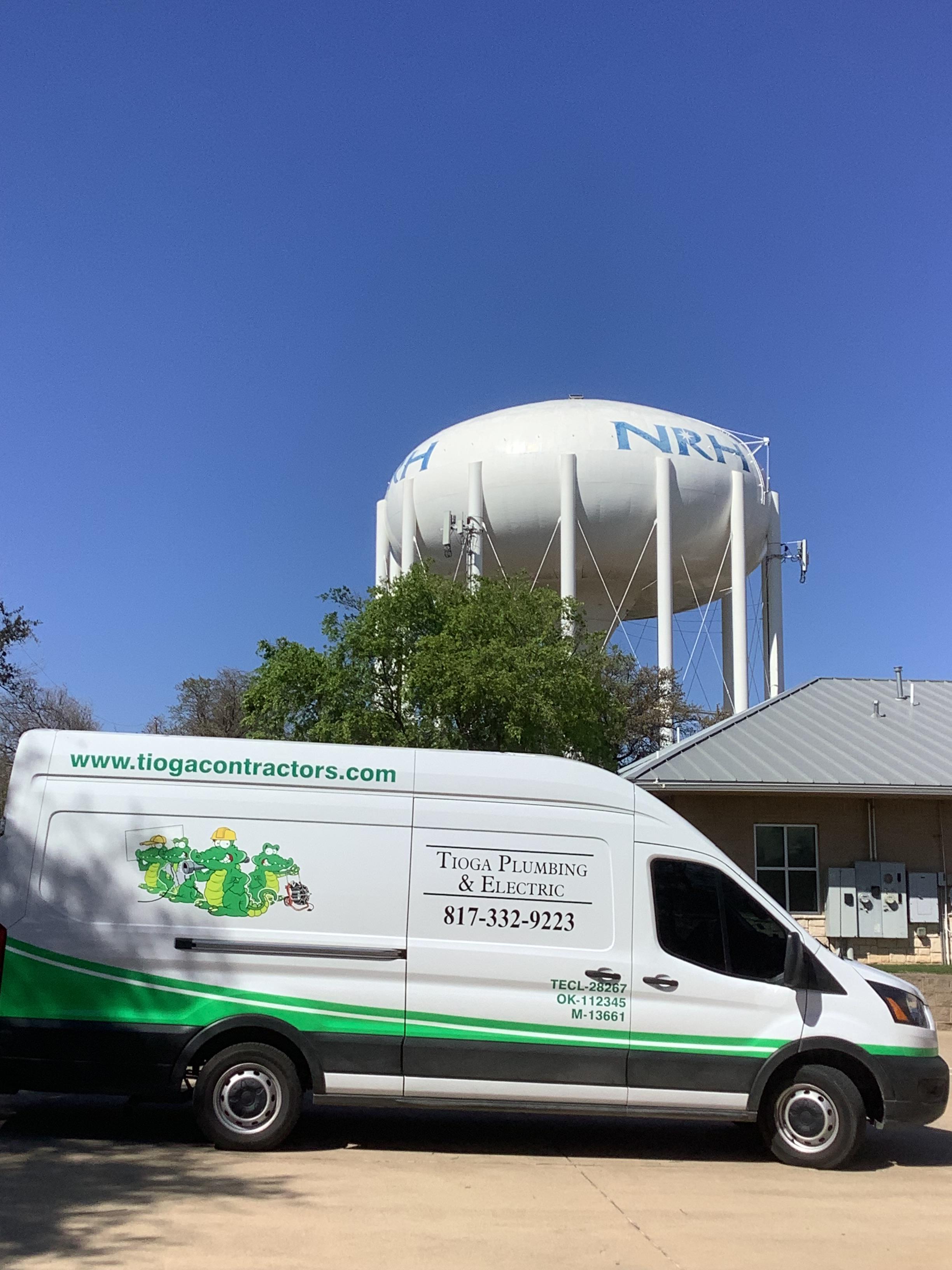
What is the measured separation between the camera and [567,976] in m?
7.50

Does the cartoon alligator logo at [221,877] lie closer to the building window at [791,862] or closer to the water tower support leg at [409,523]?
the building window at [791,862]

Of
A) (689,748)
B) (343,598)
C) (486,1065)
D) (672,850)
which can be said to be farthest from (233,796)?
(343,598)

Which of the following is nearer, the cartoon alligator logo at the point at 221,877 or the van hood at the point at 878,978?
the cartoon alligator logo at the point at 221,877

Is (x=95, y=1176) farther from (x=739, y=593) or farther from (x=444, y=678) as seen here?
(x=739, y=593)

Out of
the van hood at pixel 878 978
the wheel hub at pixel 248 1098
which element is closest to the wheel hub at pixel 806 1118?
the van hood at pixel 878 978

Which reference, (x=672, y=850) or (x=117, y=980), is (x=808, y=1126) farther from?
(x=117, y=980)

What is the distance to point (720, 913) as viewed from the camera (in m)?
7.74

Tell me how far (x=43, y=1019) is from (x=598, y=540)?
29.1 meters

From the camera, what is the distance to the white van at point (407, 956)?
7410mm

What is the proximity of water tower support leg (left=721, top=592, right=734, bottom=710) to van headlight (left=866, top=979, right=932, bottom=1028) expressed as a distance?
32.1 metres

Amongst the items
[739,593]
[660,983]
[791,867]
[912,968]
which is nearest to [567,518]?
[739,593]

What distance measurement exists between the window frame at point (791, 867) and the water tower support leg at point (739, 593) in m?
16.8

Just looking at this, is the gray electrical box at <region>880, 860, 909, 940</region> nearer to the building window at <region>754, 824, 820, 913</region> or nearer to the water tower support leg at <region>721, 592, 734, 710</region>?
the building window at <region>754, 824, 820, 913</region>

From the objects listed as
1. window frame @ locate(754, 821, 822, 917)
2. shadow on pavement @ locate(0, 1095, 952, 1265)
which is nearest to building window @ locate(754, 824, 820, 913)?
window frame @ locate(754, 821, 822, 917)
